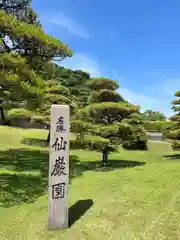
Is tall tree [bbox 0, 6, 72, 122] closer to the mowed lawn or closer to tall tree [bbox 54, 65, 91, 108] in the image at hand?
the mowed lawn

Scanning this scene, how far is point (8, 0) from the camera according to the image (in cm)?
1338

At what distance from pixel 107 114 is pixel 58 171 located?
24.6 feet

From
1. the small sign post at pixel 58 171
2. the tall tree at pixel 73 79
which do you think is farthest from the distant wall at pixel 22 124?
the small sign post at pixel 58 171

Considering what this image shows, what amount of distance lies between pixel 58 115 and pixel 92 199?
281 centimetres

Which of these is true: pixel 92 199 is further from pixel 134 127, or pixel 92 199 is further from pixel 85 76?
pixel 85 76

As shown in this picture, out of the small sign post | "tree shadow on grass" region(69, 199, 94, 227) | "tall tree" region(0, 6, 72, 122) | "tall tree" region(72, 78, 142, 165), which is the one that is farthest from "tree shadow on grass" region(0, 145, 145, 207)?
"tall tree" region(0, 6, 72, 122)

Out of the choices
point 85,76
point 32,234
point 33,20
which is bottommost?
point 32,234

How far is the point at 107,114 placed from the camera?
12766 mm

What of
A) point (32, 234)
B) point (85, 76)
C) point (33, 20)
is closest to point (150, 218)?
point (32, 234)

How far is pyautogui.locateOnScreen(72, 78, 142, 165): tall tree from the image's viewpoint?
A: 39.7 feet

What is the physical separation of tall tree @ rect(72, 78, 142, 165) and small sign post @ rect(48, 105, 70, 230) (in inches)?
228

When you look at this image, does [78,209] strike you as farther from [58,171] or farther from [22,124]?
[22,124]

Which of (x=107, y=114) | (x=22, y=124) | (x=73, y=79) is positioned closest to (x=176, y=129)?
(x=107, y=114)

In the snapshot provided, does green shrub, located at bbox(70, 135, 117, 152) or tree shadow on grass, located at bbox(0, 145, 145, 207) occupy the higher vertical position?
green shrub, located at bbox(70, 135, 117, 152)
